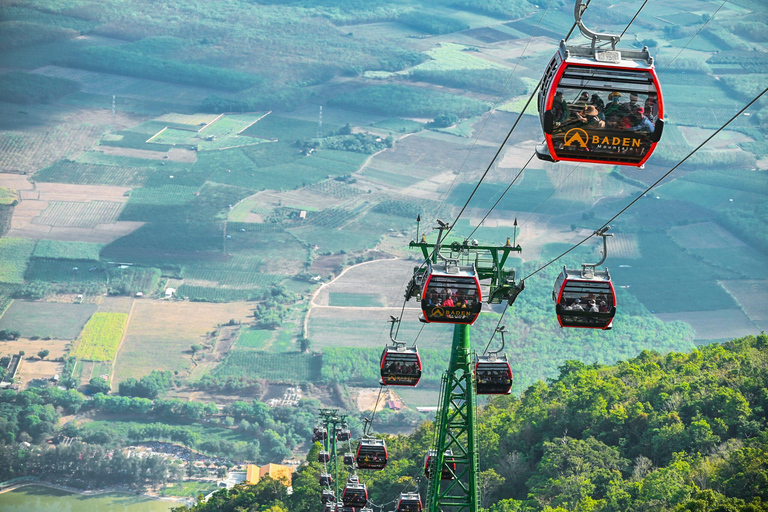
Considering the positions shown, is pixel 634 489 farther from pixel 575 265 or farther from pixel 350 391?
pixel 575 265

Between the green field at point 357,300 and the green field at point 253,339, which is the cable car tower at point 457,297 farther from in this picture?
the green field at point 357,300

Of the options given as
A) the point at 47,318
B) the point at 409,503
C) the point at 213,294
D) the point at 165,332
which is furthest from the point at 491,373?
the point at 213,294

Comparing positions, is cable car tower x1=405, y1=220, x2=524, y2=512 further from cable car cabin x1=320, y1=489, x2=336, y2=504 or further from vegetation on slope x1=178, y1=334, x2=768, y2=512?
cable car cabin x1=320, y1=489, x2=336, y2=504

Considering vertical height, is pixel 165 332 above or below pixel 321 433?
above

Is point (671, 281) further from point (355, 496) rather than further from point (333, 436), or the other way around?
point (355, 496)

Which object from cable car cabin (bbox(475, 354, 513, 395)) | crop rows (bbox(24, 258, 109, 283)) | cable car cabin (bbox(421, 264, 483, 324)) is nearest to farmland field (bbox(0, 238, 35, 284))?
crop rows (bbox(24, 258, 109, 283))

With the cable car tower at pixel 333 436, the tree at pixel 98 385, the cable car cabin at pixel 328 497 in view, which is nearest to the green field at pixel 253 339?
the tree at pixel 98 385
